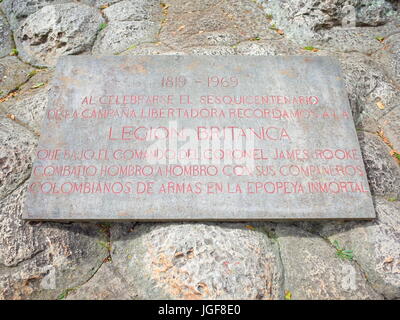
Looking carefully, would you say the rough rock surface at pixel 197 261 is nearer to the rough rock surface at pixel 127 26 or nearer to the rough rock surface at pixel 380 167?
the rough rock surface at pixel 380 167

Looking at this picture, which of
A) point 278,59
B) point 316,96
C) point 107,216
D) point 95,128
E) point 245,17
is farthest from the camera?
point 245,17

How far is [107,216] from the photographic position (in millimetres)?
2340

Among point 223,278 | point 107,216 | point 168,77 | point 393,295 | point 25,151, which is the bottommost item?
point 393,295

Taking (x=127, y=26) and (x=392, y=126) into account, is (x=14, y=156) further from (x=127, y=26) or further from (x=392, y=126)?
(x=392, y=126)

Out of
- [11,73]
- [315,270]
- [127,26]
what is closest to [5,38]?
[11,73]

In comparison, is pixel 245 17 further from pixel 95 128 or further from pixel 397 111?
pixel 95 128

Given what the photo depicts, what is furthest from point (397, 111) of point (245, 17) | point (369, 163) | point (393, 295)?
point (245, 17)

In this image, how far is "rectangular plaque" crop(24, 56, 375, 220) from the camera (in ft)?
7.78

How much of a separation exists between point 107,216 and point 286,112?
5.80 feet

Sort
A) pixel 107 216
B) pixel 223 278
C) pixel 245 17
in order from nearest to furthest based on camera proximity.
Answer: pixel 223 278
pixel 107 216
pixel 245 17

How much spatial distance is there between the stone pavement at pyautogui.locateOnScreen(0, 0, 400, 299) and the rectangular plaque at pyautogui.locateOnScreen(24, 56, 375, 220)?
19 cm

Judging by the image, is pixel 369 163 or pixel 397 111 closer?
pixel 369 163

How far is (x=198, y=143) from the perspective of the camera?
259 centimetres

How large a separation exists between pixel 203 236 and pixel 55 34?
10.7 feet
